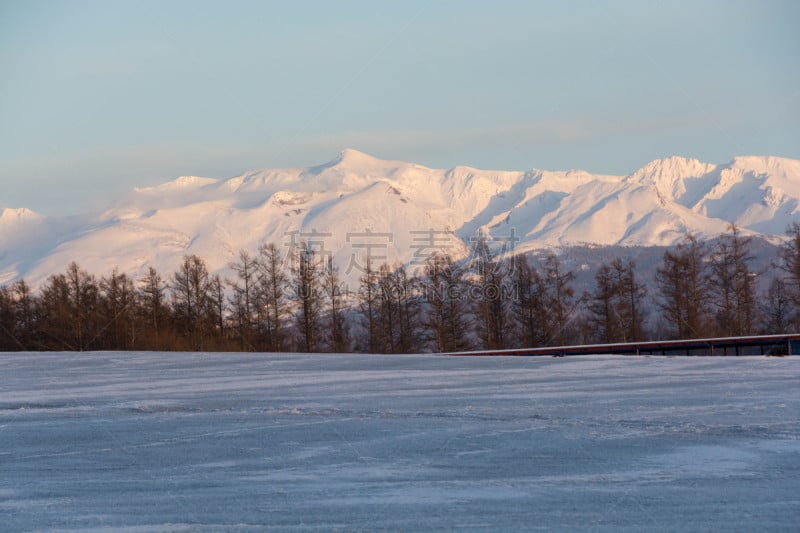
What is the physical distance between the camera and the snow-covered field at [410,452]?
285 inches

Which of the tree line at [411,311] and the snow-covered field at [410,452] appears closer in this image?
the snow-covered field at [410,452]

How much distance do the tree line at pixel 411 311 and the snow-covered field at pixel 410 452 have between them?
29977 mm

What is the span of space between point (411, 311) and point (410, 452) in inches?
1577

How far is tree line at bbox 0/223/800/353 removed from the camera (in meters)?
48.3

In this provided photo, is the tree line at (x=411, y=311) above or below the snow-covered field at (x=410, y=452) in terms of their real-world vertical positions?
above

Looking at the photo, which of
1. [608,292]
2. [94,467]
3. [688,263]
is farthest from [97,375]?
[688,263]

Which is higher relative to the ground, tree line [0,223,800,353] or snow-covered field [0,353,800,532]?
tree line [0,223,800,353]

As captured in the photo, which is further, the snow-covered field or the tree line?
the tree line

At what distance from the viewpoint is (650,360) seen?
19328mm

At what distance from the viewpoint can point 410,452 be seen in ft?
31.8

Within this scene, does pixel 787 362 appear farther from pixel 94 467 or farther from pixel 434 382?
pixel 94 467

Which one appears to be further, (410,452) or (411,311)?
(411,311)

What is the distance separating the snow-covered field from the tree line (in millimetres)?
29977

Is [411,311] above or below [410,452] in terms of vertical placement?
above
